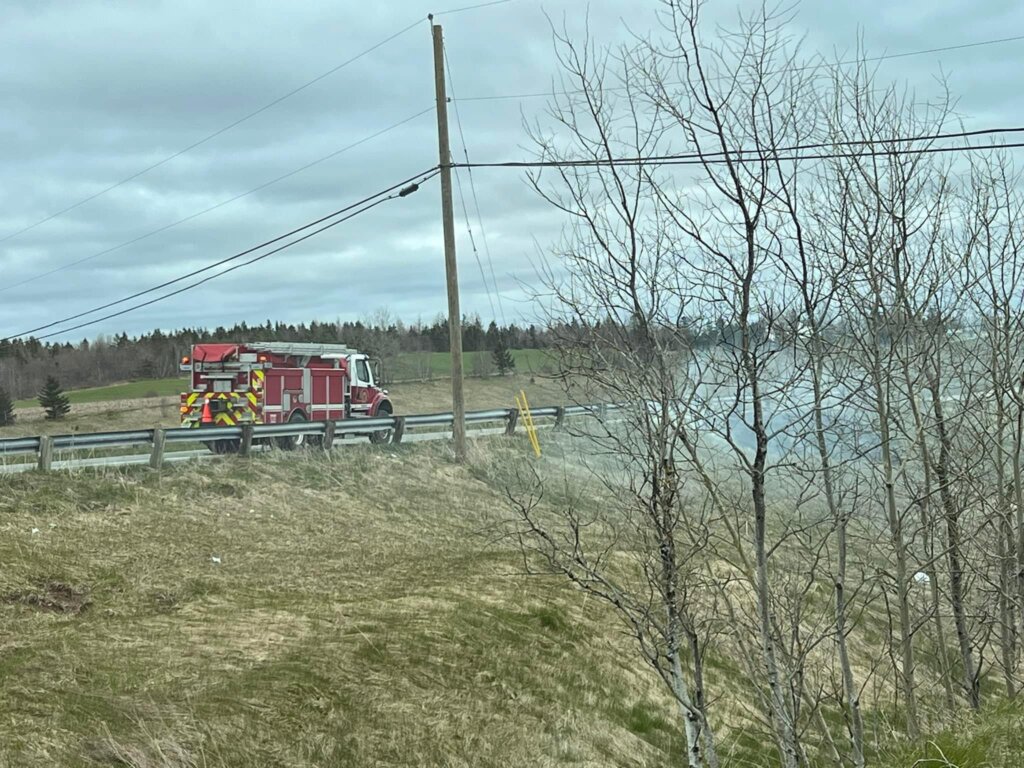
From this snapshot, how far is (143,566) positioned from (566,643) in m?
4.98

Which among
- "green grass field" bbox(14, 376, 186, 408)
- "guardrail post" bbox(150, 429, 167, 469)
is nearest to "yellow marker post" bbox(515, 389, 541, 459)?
"guardrail post" bbox(150, 429, 167, 469)

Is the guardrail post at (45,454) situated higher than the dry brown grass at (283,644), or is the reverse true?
the guardrail post at (45,454)

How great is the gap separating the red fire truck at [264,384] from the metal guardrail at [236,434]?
0.90m

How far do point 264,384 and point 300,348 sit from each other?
156 centimetres

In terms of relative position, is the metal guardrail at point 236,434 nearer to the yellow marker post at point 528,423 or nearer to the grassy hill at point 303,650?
the yellow marker post at point 528,423

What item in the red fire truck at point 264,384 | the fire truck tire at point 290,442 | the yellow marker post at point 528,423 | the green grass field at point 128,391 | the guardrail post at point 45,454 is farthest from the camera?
the green grass field at point 128,391

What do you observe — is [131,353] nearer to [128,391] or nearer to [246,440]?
[128,391]

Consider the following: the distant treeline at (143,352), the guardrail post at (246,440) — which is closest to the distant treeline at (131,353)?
the distant treeline at (143,352)

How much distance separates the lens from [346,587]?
12258 mm

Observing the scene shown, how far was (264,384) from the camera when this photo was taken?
2458cm

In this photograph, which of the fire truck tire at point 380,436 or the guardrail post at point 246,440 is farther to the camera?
the fire truck tire at point 380,436

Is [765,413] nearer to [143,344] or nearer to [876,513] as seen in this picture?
[876,513]

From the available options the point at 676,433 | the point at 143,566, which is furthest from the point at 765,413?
the point at 143,566

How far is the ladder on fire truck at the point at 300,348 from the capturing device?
2502cm
